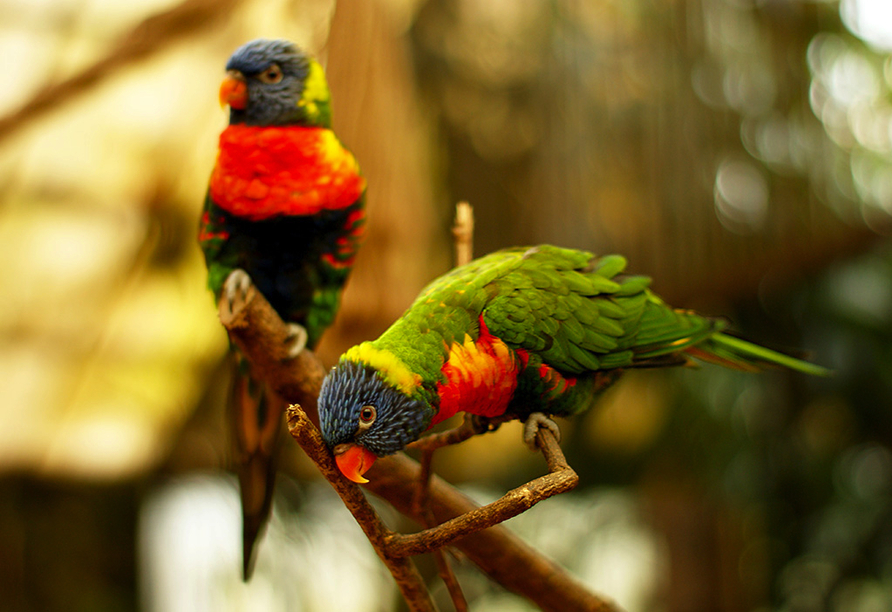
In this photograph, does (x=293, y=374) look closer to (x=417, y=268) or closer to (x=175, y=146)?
(x=417, y=268)

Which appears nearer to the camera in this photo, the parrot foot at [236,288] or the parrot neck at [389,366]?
the parrot neck at [389,366]

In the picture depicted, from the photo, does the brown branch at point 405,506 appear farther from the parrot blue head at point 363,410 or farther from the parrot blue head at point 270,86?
the parrot blue head at point 270,86

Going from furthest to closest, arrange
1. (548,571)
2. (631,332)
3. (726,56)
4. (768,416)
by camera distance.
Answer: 1. (768,416)
2. (726,56)
3. (548,571)
4. (631,332)

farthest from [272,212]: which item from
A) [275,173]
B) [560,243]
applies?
[560,243]

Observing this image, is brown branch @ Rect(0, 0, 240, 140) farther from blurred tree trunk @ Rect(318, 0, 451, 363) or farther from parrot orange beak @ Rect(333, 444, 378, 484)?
parrot orange beak @ Rect(333, 444, 378, 484)

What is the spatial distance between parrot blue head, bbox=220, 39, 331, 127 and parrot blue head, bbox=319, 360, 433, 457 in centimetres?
72

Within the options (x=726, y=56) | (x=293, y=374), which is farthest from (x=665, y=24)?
(x=293, y=374)

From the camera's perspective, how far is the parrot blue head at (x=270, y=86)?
1.33 m

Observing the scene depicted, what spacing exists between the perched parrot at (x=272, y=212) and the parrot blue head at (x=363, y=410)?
1.45 ft

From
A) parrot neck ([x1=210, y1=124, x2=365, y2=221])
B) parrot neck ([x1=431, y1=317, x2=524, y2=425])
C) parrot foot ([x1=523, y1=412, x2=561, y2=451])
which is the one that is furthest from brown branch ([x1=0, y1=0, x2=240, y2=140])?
parrot foot ([x1=523, y1=412, x2=561, y2=451])

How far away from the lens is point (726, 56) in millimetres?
2658

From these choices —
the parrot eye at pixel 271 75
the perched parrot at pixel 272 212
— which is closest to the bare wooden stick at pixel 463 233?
the perched parrot at pixel 272 212

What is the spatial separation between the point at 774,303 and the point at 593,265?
2.13m

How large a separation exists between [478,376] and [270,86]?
804 mm
